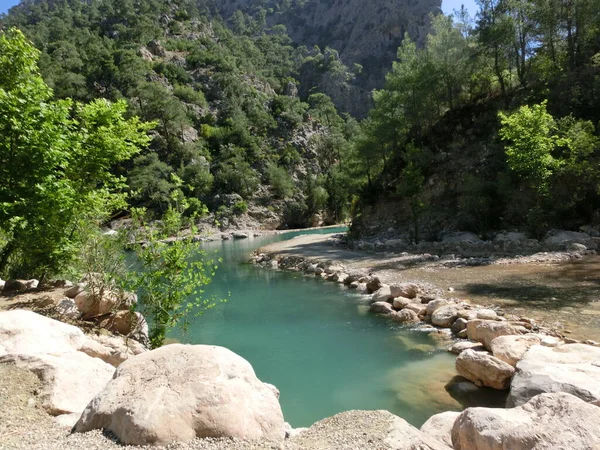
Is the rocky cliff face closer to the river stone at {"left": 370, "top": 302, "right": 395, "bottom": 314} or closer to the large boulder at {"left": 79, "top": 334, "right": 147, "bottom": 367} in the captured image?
the river stone at {"left": 370, "top": 302, "right": 395, "bottom": 314}

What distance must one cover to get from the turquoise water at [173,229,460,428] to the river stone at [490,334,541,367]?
103 centimetres

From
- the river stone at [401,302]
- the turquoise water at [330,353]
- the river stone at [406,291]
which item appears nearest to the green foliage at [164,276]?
the turquoise water at [330,353]

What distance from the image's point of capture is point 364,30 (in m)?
114

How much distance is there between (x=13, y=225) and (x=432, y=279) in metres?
13.6

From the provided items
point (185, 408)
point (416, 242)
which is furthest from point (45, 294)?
point (416, 242)

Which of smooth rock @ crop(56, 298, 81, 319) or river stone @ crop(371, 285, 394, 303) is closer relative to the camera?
smooth rock @ crop(56, 298, 81, 319)

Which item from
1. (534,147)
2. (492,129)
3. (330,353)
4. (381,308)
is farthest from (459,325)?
(492,129)

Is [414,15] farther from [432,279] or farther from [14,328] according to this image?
[14,328]

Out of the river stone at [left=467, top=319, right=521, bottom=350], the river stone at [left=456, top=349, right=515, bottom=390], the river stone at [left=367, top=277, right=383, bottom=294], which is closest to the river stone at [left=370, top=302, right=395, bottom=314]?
the river stone at [left=367, top=277, right=383, bottom=294]

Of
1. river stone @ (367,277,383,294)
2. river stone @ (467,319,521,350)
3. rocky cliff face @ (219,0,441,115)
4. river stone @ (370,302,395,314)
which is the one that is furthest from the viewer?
rocky cliff face @ (219,0,441,115)

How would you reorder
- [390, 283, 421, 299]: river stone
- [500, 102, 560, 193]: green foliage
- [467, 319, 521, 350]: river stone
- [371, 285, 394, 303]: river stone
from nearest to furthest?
[467, 319, 521, 350]: river stone → [390, 283, 421, 299]: river stone → [371, 285, 394, 303]: river stone → [500, 102, 560, 193]: green foliage

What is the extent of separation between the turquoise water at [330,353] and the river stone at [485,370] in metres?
0.55

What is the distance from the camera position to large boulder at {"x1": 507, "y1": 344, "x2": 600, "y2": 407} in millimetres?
4371

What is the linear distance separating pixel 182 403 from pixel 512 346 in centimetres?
601
